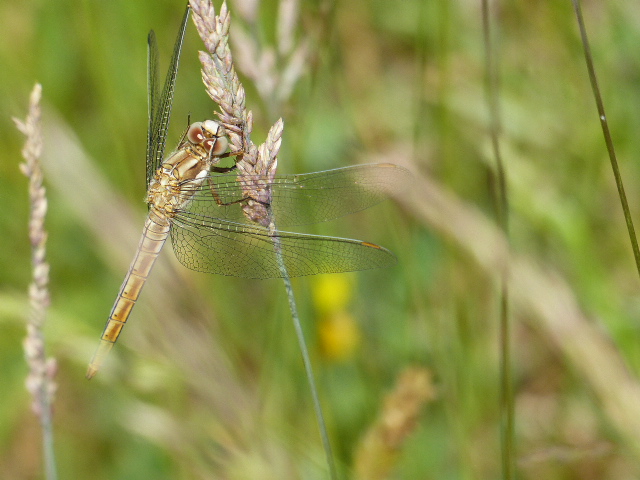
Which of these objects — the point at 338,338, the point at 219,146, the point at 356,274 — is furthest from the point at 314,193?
the point at 356,274

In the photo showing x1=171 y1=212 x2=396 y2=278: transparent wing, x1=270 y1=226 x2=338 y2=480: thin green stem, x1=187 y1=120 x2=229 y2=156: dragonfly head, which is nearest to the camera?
x1=270 y1=226 x2=338 y2=480: thin green stem

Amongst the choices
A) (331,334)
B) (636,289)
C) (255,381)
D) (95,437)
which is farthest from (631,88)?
(95,437)

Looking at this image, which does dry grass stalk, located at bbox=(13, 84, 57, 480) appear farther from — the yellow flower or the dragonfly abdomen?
the yellow flower

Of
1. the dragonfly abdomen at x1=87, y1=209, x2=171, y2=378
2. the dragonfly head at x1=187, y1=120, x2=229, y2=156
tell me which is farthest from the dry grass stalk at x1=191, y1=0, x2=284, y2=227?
the dragonfly abdomen at x1=87, y1=209, x2=171, y2=378

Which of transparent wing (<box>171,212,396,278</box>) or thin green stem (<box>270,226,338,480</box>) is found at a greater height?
transparent wing (<box>171,212,396,278</box>)

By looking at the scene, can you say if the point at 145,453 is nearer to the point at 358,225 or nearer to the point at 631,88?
the point at 358,225
